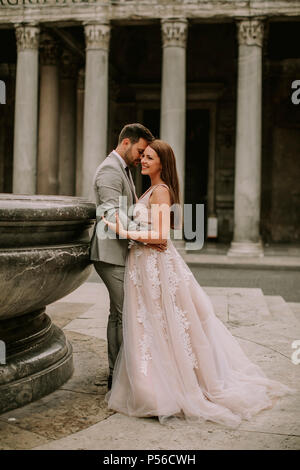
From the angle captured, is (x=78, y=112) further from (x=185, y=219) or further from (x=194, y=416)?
(x=194, y=416)

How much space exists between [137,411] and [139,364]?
302 mm

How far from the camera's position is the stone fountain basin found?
3.50 metres

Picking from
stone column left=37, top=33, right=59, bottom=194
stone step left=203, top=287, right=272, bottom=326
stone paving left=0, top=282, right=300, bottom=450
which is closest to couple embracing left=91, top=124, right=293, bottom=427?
stone paving left=0, top=282, right=300, bottom=450

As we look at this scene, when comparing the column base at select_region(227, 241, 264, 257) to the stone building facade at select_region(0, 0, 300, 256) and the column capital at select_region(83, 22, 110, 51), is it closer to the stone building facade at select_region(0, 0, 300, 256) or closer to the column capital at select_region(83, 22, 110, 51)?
the stone building facade at select_region(0, 0, 300, 256)

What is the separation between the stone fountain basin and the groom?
17cm

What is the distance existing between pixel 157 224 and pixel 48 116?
15479mm

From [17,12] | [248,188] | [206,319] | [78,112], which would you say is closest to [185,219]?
[248,188]

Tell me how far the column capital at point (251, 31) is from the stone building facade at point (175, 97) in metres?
0.03

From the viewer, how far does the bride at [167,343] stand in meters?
3.72

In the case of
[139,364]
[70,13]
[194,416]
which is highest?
[70,13]

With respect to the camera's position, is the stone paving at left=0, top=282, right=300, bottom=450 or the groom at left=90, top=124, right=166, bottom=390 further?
the groom at left=90, top=124, right=166, bottom=390

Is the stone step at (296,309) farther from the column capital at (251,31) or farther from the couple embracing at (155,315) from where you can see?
the column capital at (251,31)

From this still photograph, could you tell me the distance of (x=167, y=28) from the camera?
1595 centimetres

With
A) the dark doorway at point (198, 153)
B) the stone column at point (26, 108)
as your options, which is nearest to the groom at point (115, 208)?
the stone column at point (26, 108)
